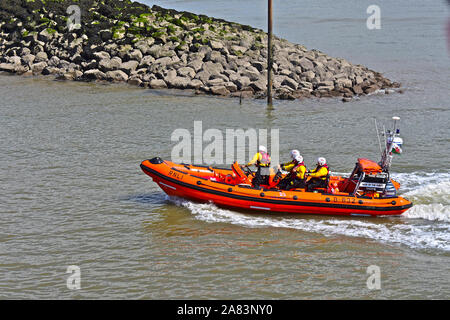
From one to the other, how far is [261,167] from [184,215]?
223 cm

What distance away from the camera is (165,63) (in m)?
30.4

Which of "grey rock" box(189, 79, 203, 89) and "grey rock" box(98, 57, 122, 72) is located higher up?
"grey rock" box(98, 57, 122, 72)

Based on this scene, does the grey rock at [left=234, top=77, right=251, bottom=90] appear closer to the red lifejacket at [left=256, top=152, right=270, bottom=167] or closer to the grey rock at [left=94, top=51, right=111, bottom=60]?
the grey rock at [left=94, top=51, right=111, bottom=60]

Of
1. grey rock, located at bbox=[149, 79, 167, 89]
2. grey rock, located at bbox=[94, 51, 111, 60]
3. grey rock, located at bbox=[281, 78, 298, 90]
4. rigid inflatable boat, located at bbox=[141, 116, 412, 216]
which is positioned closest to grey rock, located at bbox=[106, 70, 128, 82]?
grey rock, located at bbox=[94, 51, 111, 60]

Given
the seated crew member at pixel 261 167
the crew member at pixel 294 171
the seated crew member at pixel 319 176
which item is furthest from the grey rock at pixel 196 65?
the seated crew member at pixel 319 176

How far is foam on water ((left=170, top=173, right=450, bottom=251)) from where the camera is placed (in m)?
13.6

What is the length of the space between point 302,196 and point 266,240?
5.64 feet

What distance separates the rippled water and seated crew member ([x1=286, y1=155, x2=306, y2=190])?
0.78 metres

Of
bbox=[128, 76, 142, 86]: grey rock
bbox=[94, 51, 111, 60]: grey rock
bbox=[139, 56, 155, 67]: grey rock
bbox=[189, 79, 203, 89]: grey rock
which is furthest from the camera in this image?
bbox=[94, 51, 111, 60]: grey rock

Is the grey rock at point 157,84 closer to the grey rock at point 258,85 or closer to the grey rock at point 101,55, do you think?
the grey rock at point 101,55

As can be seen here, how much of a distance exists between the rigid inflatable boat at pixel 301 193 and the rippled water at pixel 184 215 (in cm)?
29

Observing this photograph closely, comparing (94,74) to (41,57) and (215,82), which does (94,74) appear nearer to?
(41,57)
